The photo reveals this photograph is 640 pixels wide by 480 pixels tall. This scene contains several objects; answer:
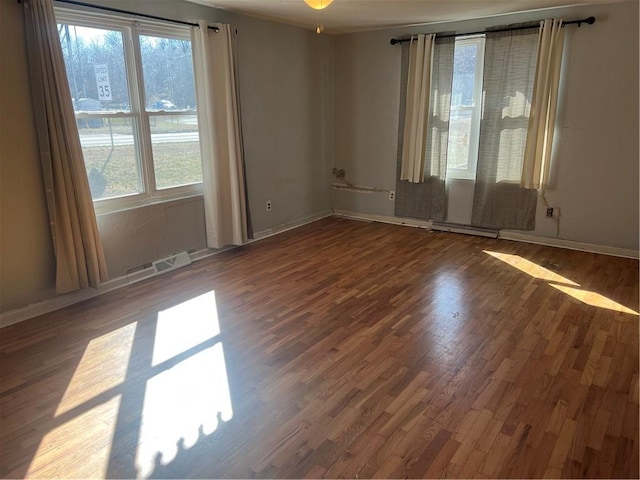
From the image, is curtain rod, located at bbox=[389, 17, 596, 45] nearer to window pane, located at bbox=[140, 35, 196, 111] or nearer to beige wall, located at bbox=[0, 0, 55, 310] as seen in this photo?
window pane, located at bbox=[140, 35, 196, 111]

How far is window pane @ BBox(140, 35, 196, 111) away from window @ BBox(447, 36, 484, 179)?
2.75 meters

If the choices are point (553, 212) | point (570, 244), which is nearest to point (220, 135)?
point (553, 212)

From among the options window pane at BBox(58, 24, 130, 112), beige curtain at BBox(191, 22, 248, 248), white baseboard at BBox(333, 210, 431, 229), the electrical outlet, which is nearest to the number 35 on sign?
window pane at BBox(58, 24, 130, 112)

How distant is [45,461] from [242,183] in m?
3.01

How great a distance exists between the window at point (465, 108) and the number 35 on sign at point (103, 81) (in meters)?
3.40

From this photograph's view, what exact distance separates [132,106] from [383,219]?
3.27 m

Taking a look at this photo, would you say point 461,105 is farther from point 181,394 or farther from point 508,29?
point 181,394

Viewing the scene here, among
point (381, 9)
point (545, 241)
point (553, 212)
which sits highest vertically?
point (381, 9)

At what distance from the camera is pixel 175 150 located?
4.08 meters

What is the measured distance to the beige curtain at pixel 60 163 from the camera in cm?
292

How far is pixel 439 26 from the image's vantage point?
16.0ft

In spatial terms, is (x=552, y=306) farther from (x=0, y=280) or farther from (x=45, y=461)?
(x=0, y=280)

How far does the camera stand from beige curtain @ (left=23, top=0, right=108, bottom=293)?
2920 mm

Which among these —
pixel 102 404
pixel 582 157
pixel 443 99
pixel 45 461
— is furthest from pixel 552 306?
pixel 45 461
